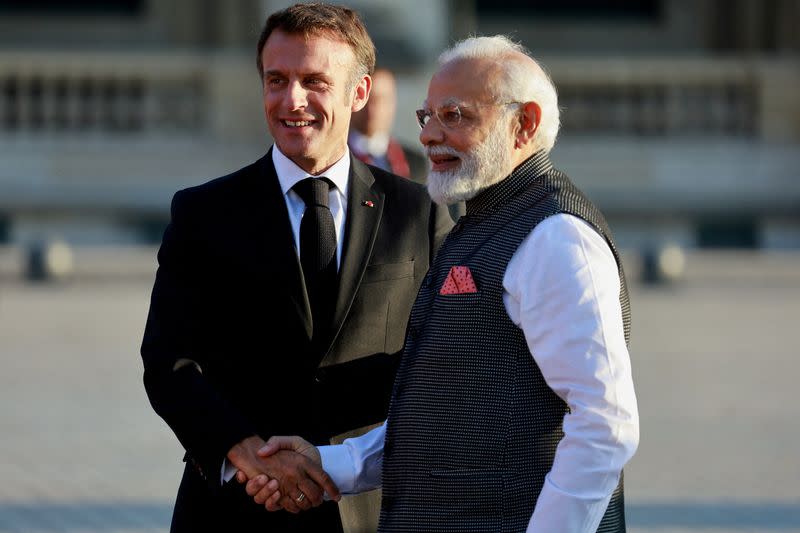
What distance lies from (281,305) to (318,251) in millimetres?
163

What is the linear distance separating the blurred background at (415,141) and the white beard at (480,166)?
536 cm

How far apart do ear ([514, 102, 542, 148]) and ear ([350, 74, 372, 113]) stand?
1.83ft

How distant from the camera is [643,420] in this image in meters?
8.65

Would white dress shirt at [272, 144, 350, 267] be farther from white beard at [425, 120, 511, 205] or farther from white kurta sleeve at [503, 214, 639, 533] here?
white kurta sleeve at [503, 214, 639, 533]

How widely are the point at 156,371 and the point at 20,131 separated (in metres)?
17.6

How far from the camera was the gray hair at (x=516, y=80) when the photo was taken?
2916mm

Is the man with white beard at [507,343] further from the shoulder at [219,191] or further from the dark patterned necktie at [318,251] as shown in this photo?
the shoulder at [219,191]

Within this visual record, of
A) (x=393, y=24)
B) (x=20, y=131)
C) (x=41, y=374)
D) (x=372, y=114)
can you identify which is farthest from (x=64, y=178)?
(x=372, y=114)

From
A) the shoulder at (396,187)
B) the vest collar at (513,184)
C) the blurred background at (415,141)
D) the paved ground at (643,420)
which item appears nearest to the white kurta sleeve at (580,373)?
the vest collar at (513,184)

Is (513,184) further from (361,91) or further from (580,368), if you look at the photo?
(361,91)

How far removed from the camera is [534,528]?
2.71m

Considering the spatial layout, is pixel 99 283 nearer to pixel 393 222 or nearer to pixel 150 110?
pixel 150 110

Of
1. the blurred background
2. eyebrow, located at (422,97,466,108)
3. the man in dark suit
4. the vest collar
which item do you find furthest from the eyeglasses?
the blurred background

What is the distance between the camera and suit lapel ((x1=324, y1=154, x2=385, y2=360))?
3.22 m
